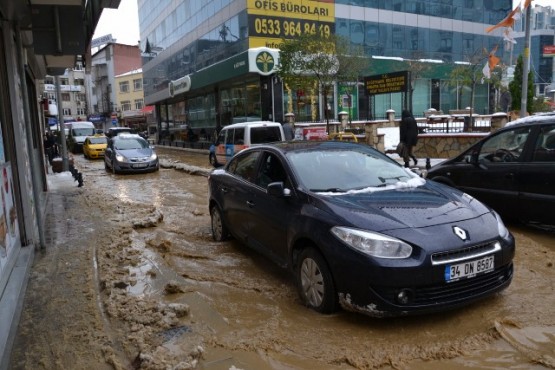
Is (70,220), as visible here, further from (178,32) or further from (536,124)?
(178,32)

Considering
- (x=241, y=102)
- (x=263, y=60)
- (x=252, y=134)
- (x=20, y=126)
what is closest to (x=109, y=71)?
(x=241, y=102)

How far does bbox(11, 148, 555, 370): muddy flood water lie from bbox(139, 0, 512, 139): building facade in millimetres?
19007

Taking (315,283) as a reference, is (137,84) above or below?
above

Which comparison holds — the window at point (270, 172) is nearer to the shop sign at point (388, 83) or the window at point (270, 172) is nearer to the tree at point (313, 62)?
the tree at point (313, 62)

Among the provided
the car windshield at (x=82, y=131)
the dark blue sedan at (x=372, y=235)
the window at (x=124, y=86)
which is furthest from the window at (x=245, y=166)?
the window at (x=124, y=86)

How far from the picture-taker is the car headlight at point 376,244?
12.1 ft

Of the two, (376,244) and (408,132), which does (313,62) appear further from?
(376,244)

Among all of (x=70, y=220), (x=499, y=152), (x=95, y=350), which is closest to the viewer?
(x=95, y=350)

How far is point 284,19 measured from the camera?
28156 mm

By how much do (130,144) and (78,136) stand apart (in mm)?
17655

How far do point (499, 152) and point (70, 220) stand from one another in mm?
7409

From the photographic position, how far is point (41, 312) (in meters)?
4.48

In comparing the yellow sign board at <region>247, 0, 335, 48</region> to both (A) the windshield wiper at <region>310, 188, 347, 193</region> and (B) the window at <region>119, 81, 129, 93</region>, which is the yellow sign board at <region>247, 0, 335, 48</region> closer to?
(A) the windshield wiper at <region>310, 188, 347, 193</region>

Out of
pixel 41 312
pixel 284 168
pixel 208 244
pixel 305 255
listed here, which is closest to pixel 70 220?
pixel 208 244
